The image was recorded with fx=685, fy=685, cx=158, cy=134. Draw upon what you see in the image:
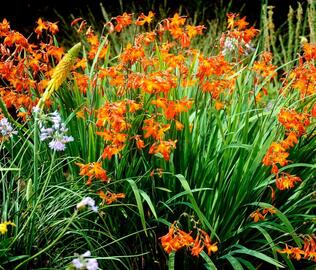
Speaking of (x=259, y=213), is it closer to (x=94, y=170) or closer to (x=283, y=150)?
(x=283, y=150)

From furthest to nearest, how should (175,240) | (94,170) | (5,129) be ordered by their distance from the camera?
(5,129) → (94,170) → (175,240)

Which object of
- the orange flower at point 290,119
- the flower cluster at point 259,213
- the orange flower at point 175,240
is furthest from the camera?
the flower cluster at point 259,213

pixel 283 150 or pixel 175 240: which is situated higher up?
pixel 283 150

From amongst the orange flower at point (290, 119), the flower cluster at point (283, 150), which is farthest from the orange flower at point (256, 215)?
the orange flower at point (290, 119)

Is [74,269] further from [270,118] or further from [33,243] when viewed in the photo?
[270,118]

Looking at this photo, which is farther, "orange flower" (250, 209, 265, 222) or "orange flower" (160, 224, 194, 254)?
"orange flower" (250, 209, 265, 222)

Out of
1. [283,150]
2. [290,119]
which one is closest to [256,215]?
[283,150]

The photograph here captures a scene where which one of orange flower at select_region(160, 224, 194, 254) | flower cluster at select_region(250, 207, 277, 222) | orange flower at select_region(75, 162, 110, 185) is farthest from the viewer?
flower cluster at select_region(250, 207, 277, 222)

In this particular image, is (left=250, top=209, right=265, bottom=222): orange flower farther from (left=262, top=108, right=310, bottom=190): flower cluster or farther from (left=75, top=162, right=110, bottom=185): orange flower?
(left=75, top=162, right=110, bottom=185): orange flower

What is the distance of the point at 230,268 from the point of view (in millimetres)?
3527

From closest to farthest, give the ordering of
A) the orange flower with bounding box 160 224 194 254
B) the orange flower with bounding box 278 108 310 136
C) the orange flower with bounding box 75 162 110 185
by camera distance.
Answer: the orange flower with bounding box 160 224 194 254 < the orange flower with bounding box 75 162 110 185 < the orange flower with bounding box 278 108 310 136

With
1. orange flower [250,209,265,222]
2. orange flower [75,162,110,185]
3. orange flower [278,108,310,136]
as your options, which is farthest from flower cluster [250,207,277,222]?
orange flower [75,162,110,185]

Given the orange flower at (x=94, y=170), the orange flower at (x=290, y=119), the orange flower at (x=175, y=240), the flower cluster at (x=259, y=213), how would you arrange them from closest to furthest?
1. the orange flower at (x=175, y=240)
2. the orange flower at (x=94, y=170)
3. the orange flower at (x=290, y=119)
4. the flower cluster at (x=259, y=213)

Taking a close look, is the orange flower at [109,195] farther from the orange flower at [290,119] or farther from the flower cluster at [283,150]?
the orange flower at [290,119]
